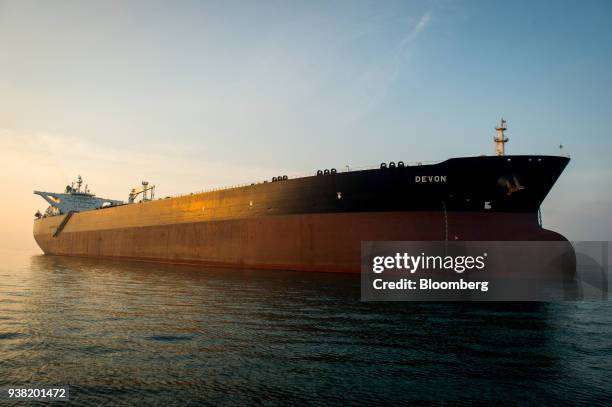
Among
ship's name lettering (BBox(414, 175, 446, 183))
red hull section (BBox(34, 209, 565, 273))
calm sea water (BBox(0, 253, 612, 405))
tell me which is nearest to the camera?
calm sea water (BBox(0, 253, 612, 405))

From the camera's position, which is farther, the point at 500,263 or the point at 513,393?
the point at 500,263

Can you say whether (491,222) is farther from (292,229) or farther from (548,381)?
(548,381)

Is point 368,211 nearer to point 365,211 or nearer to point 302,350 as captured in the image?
point 365,211

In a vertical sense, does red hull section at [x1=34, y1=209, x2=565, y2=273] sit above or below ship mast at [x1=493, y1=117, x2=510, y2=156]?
below

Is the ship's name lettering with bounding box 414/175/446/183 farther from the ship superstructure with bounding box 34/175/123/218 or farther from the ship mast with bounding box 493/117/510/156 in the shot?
the ship superstructure with bounding box 34/175/123/218

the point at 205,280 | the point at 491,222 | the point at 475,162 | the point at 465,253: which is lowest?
the point at 205,280

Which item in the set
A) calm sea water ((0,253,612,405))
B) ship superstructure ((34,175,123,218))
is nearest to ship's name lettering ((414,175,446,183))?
calm sea water ((0,253,612,405))

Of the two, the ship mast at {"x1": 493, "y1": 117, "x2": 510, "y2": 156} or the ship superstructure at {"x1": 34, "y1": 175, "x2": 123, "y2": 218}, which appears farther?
the ship superstructure at {"x1": 34, "y1": 175, "x2": 123, "y2": 218}

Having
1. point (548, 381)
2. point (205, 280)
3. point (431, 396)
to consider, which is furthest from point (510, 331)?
point (205, 280)

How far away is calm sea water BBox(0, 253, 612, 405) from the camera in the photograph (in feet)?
20.9

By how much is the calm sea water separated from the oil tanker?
310 inches

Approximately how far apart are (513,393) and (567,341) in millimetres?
4378

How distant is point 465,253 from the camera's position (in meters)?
21.8

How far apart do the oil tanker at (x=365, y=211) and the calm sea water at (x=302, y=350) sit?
7.86m
